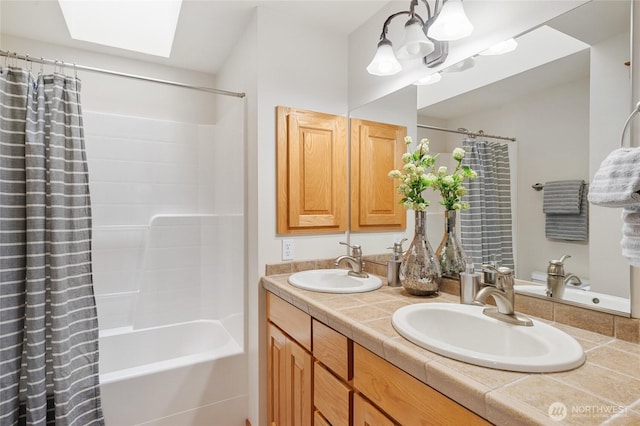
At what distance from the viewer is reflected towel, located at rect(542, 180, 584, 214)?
1.09 m

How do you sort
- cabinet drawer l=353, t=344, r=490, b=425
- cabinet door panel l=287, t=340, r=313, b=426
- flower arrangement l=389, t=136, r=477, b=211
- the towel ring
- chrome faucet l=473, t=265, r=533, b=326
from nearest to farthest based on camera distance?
cabinet drawer l=353, t=344, r=490, b=425
the towel ring
chrome faucet l=473, t=265, r=533, b=326
cabinet door panel l=287, t=340, r=313, b=426
flower arrangement l=389, t=136, r=477, b=211

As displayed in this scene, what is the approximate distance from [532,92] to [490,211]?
47 cm

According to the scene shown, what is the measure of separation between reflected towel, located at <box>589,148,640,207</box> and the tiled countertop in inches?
15.3

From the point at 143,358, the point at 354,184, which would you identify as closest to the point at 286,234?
the point at 354,184

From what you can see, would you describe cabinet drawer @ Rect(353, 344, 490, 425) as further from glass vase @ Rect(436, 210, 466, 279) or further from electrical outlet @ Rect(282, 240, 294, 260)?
electrical outlet @ Rect(282, 240, 294, 260)

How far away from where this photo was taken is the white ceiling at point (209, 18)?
1780mm

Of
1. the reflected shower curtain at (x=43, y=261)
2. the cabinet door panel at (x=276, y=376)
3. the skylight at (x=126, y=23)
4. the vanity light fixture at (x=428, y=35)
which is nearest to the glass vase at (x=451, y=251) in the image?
the vanity light fixture at (x=428, y=35)

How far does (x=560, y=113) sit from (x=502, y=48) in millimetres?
351

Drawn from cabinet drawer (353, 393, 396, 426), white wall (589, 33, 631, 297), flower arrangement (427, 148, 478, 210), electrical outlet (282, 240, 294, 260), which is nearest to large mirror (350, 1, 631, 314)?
white wall (589, 33, 631, 297)

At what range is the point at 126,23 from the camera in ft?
7.37

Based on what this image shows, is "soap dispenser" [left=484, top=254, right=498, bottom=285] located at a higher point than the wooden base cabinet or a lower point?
higher

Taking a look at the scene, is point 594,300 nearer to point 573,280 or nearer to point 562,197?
point 573,280

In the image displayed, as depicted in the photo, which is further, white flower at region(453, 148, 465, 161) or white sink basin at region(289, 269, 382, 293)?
white sink basin at region(289, 269, 382, 293)

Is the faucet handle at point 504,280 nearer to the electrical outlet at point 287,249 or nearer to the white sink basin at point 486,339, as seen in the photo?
the white sink basin at point 486,339
